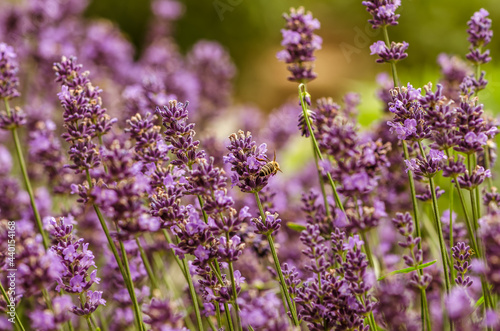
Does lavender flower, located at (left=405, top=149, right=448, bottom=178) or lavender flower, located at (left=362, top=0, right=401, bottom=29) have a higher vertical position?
lavender flower, located at (left=362, top=0, right=401, bottom=29)

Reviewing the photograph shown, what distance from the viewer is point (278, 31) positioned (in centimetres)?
833

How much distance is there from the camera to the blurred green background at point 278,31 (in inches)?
290

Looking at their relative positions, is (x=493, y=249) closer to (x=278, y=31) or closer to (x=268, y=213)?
(x=268, y=213)

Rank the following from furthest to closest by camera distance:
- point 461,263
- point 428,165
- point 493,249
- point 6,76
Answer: point 6,76 → point 461,263 → point 428,165 → point 493,249

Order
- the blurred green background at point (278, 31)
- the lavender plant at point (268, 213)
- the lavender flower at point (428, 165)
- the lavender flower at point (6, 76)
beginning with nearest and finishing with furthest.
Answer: the lavender plant at point (268, 213), the lavender flower at point (428, 165), the lavender flower at point (6, 76), the blurred green background at point (278, 31)

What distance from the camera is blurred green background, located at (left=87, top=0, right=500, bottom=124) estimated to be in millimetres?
7359

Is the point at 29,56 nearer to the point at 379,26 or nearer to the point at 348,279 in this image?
the point at 379,26

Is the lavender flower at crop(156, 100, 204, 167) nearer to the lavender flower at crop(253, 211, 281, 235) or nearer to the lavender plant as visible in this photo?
the lavender plant

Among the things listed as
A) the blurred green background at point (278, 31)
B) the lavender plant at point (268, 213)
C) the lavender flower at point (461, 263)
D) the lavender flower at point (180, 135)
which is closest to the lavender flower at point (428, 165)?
the lavender plant at point (268, 213)

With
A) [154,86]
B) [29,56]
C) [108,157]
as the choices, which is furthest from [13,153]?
[108,157]

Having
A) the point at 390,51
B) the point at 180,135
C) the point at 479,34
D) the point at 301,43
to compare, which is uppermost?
the point at 301,43

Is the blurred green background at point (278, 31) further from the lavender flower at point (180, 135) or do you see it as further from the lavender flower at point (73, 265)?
the lavender flower at point (73, 265)

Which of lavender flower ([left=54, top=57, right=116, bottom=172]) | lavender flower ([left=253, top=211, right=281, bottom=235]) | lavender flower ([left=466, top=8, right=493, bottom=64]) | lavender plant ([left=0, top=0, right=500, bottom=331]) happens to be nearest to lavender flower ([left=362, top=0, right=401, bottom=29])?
lavender plant ([left=0, top=0, right=500, bottom=331])

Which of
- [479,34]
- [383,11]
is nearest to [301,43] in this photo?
[383,11]
